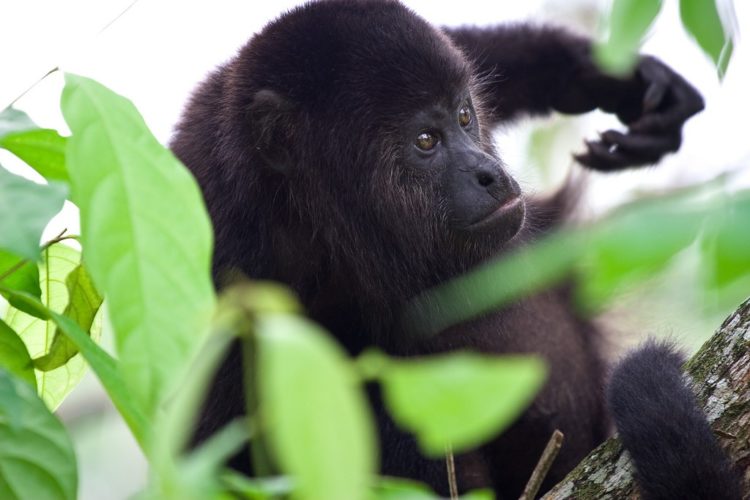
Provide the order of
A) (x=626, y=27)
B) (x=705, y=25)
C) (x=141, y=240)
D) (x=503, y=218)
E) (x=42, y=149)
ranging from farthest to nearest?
(x=503, y=218) < (x=42, y=149) < (x=141, y=240) < (x=705, y=25) < (x=626, y=27)

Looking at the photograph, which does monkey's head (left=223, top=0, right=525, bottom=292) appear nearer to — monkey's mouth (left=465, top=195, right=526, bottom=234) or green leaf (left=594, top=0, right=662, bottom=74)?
monkey's mouth (left=465, top=195, right=526, bottom=234)

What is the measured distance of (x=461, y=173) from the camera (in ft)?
10.9

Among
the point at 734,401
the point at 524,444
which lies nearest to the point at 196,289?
the point at 734,401

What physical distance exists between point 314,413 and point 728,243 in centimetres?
46

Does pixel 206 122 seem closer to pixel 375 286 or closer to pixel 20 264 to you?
pixel 375 286

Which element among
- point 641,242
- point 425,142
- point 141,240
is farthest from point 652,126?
point 641,242

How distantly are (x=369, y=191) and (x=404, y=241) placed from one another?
0.24 meters

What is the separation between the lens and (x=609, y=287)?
0.90 metres

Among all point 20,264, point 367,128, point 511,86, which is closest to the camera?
point 20,264

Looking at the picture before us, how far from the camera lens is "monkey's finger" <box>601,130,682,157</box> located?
402cm

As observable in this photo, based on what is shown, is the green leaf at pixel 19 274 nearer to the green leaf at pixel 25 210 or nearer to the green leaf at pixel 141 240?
the green leaf at pixel 25 210

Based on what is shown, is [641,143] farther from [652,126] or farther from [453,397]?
[453,397]

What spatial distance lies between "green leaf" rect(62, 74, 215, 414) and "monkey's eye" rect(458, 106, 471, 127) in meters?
2.33

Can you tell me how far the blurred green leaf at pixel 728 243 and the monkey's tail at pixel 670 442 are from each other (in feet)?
4.74
